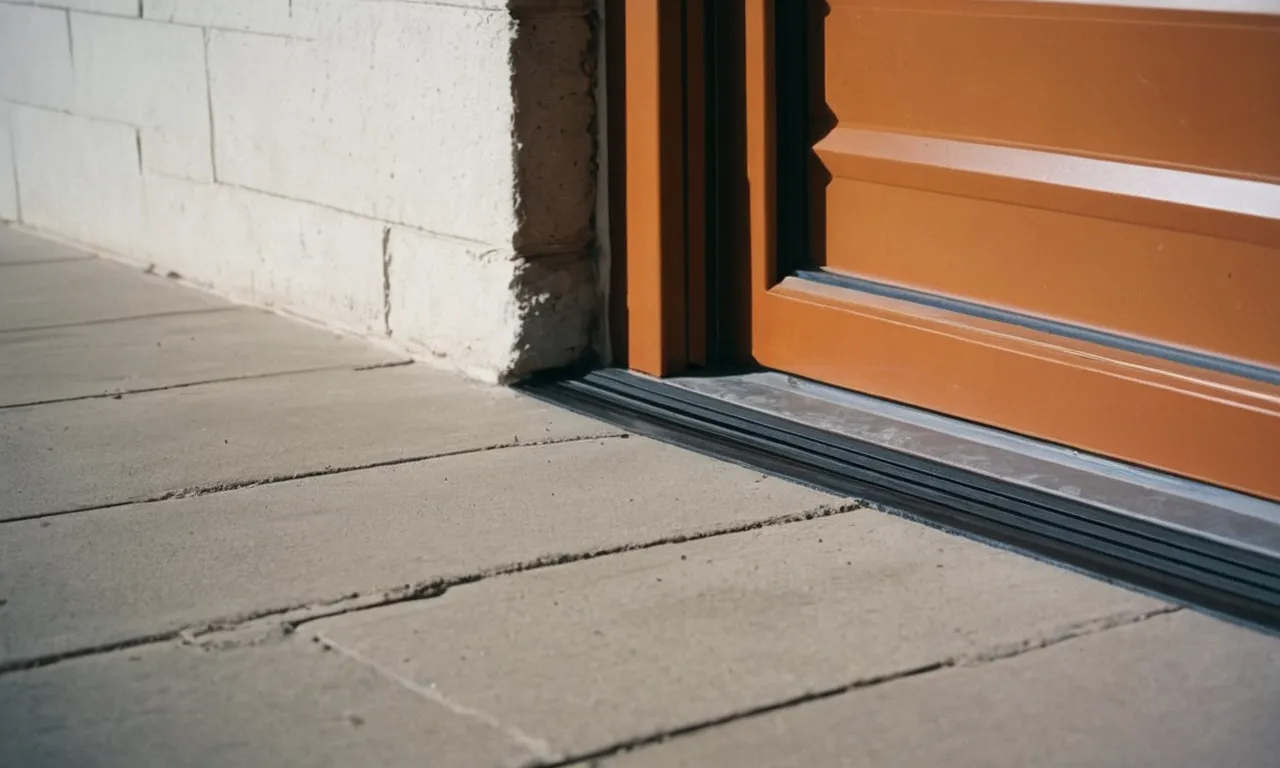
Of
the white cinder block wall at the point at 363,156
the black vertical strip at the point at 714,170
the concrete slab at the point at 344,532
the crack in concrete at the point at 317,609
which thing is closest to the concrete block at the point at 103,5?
the white cinder block wall at the point at 363,156

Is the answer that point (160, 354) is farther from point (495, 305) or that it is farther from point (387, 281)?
point (495, 305)

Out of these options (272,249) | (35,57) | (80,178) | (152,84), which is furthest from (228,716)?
(35,57)

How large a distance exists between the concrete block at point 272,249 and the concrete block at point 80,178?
6.4 inches

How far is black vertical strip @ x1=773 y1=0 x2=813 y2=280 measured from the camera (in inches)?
138

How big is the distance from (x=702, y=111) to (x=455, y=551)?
1373 mm

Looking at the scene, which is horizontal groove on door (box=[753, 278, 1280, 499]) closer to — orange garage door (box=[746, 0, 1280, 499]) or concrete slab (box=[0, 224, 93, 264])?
orange garage door (box=[746, 0, 1280, 499])

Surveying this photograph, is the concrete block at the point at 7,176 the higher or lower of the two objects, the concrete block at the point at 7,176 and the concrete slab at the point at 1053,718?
the higher

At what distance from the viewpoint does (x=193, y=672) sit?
2.22 metres

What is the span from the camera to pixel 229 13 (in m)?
4.46

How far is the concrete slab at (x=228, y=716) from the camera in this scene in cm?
196

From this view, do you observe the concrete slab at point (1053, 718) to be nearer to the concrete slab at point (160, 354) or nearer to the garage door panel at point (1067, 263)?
the garage door panel at point (1067, 263)

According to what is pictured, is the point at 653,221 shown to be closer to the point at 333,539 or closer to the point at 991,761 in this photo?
the point at 333,539

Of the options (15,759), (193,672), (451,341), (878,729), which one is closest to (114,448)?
(451,341)

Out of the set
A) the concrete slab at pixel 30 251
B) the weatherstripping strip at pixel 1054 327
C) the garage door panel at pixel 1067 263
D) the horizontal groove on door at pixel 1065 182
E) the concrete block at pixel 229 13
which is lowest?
the concrete slab at pixel 30 251
